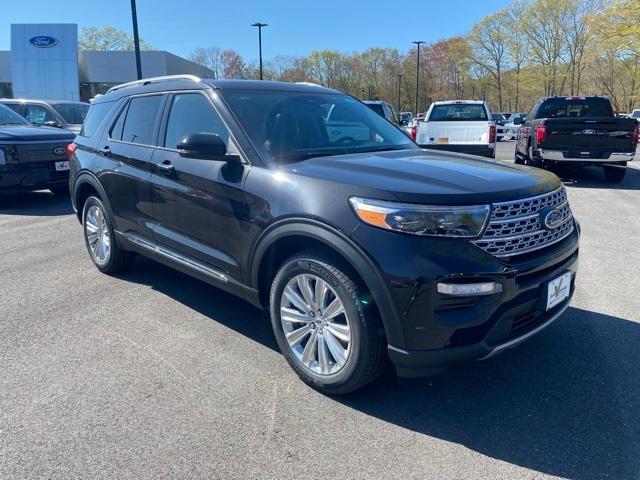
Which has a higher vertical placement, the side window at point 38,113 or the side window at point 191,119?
the side window at point 38,113

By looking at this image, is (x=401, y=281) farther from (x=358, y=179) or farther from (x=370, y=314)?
(x=358, y=179)

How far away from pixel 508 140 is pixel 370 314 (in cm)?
3220

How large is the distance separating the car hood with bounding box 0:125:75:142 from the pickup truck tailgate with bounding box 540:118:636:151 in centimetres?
977

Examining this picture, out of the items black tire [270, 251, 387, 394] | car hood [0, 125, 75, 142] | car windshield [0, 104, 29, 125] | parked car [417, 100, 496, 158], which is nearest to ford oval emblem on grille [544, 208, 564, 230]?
black tire [270, 251, 387, 394]

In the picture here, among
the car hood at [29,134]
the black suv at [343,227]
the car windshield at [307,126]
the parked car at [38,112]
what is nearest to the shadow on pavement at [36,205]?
the car hood at [29,134]

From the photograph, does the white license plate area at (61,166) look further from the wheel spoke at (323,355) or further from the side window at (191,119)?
the wheel spoke at (323,355)

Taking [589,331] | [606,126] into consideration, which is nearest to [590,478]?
[589,331]

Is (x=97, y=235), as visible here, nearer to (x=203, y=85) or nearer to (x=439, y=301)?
(x=203, y=85)

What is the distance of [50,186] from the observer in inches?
356

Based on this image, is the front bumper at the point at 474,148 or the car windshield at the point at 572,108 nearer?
the front bumper at the point at 474,148

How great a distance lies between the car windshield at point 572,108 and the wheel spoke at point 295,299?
38.8 ft

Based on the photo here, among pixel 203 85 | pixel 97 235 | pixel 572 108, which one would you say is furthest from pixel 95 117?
pixel 572 108

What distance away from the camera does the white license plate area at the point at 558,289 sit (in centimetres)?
285

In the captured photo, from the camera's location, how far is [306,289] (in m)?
2.98
